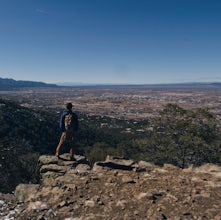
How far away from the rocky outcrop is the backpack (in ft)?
7.08

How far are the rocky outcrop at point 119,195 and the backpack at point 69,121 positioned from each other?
2157mm

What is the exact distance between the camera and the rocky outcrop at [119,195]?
10.0m

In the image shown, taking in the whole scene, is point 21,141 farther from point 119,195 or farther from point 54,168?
point 119,195

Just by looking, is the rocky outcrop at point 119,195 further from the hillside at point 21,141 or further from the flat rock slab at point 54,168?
the hillside at point 21,141

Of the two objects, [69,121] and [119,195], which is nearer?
[119,195]

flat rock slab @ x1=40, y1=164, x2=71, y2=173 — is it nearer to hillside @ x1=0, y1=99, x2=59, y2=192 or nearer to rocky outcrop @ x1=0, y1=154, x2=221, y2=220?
rocky outcrop @ x1=0, y1=154, x2=221, y2=220

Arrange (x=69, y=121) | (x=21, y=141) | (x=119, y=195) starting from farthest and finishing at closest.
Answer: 1. (x=21, y=141)
2. (x=69, y=121)
3. (x=119, y=195)

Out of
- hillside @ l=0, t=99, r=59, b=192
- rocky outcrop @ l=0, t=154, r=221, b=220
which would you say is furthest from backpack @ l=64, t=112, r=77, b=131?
hillside @ l=0, t=99, r=59, b=192

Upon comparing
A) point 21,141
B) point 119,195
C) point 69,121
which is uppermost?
point 69,121

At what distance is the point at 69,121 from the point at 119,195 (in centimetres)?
536

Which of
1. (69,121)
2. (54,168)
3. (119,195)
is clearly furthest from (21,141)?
(119,195)

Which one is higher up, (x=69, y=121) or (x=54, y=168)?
(x=69, y=121)

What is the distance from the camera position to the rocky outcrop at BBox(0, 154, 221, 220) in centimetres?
1002

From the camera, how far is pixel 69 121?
49.9ft
